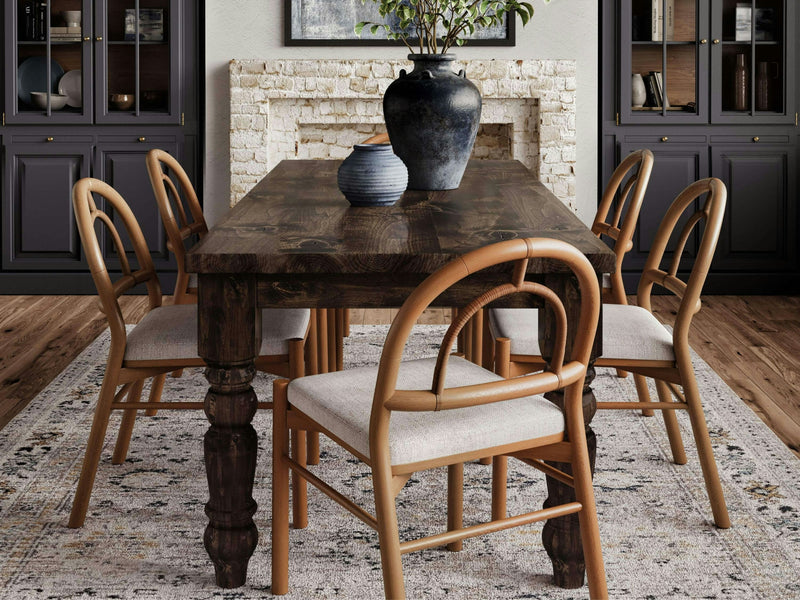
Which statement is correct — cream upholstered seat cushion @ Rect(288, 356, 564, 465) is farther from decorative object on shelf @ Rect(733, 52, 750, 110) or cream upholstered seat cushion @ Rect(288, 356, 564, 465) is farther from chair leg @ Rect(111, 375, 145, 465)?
decorative object on shelf @ Rect(733, 52, 750, 110)

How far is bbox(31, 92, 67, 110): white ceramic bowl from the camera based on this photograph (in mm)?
5504

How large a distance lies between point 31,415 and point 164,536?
1.16 m

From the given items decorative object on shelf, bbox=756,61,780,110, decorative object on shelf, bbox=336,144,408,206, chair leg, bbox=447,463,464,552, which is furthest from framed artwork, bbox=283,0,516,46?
chair leg, bbox=447,463,464,552

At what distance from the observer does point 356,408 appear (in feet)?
6.57

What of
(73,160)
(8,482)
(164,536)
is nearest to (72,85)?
(73,160)

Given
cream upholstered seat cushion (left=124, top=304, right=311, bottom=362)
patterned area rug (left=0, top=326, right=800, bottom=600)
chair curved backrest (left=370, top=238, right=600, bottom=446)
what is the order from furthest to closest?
cream upholstered seat cushion (left=124, top=304, right=311, bottom=362) < patterned area rug (left=0, top=326, right=800, bottom=600) < chair curved backrest (left=370, top=238, right=600, bottom=446)

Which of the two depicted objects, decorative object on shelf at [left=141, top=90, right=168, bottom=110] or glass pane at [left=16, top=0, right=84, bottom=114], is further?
decorative object on shelf at [left=141, top=90, right=168, bottom=110]

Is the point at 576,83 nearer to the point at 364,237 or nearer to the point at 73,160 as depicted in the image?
the point at 73,160

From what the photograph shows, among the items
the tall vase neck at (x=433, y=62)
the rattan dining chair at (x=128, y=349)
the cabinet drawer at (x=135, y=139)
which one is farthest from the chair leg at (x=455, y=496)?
the cabinet drawer at (x=135, y=139)

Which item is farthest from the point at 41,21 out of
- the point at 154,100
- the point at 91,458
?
the point at 91,458

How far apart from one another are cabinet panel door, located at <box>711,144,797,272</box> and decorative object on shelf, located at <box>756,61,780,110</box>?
239 mm

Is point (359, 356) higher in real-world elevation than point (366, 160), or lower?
lower

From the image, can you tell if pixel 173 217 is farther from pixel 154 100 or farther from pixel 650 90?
pixel 650 90

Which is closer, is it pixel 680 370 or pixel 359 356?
pixel 680 370
